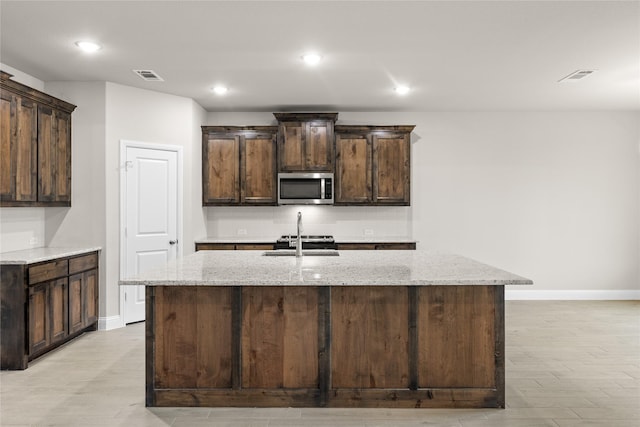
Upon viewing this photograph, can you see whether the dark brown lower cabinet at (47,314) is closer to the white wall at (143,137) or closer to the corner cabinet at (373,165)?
the white wall at (143,137)

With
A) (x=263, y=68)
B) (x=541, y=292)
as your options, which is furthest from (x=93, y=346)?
(x=541, y=292)

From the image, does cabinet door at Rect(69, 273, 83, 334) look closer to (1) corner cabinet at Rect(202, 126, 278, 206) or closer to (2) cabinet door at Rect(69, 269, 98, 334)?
(2) cabinet door at Rect(69, 269, 98, 334)

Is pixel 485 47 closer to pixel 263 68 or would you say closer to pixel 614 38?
pixel 614 38

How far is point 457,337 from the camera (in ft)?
10.2

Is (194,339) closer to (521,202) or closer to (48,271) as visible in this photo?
(48,271)

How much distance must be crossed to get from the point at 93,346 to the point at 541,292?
560 centimetres

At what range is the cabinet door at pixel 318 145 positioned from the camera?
20.3ft

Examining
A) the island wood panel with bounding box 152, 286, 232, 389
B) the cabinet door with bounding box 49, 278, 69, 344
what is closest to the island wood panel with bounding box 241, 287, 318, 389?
the island wood panel with bounding box 152, 286, 232, 389

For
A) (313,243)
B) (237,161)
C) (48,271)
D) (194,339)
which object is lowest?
(194,339)

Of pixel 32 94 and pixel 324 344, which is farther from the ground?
pixel 32 94

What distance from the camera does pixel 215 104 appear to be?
20.6ft

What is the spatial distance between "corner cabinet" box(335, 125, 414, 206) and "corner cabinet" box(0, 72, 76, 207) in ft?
10.2

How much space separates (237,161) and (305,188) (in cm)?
95

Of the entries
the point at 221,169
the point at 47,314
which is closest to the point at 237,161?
the point at 221,169
